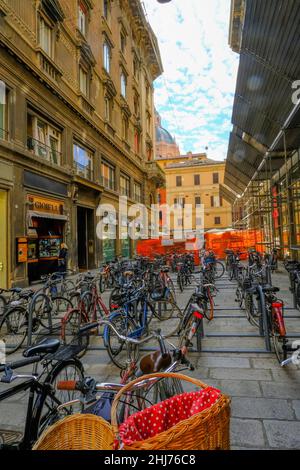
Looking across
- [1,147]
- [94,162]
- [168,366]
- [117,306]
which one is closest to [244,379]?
[168,366]

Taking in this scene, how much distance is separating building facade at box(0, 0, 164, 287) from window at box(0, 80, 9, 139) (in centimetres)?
3

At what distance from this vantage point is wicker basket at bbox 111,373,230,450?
1.16 meters

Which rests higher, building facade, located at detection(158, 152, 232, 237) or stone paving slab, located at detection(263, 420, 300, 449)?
building facade, located at detection(158, 152, 232, 237)

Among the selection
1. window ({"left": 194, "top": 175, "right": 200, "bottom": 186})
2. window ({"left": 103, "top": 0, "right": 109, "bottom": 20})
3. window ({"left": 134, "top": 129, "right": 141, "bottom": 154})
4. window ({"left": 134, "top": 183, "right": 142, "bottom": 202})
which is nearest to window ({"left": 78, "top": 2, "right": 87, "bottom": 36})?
window ({"left": 103, "top": 0, "right": 109, "bottom": 20})

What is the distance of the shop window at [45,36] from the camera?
12099 millimetres

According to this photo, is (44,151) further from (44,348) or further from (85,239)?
(44,348)

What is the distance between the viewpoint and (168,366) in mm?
2252

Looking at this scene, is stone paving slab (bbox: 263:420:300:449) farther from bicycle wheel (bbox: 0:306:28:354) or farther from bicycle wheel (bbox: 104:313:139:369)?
bicycle wheel (bbox: 0:306:28:354)

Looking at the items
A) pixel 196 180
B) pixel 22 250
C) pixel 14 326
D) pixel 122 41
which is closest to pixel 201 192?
pixel 196 180

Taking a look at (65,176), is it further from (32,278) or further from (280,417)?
(280,417)

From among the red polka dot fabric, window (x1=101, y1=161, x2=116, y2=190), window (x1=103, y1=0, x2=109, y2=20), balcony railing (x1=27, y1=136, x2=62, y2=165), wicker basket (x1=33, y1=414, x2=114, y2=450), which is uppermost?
window (x1=103, y1=0, x2=109, y2=20)

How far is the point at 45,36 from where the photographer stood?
12555 mm

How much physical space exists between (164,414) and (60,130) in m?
14.1

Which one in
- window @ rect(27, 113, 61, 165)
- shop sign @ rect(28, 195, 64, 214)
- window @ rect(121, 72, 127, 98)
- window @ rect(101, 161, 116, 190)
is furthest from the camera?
window @ rect(121, 72, 127, 98)
